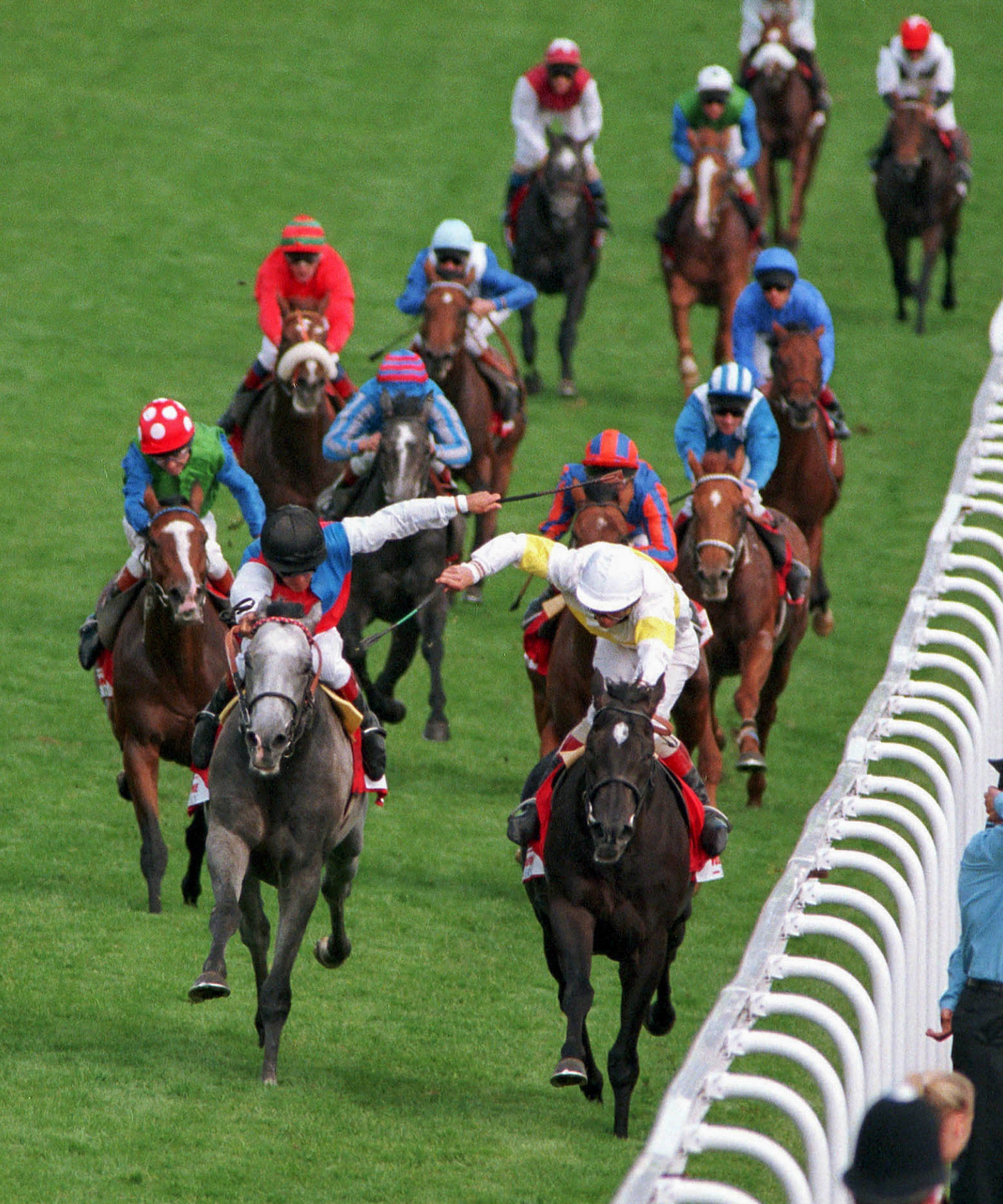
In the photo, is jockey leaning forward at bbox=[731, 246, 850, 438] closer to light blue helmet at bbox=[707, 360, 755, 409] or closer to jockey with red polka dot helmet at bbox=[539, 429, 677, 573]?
light blue helmet at bbox=[707, 360, 755, 409]

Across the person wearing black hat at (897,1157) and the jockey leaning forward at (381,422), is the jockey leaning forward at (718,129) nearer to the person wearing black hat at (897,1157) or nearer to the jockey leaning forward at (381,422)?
the jockey leaning forward at (381,422)

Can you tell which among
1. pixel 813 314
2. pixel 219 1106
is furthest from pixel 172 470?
pixel 813 314

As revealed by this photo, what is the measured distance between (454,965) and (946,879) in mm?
2496

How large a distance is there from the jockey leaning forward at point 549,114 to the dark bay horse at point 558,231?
0.09 meters

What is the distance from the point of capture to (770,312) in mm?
11781

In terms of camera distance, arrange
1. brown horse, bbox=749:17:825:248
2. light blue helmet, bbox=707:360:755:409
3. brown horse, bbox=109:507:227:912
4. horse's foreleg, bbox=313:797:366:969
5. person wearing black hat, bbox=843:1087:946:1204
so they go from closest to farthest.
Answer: person wearing black hat, bbox=843:1087:946:1204
horse's foreleg, bbox=313:797:366:969
brown horse, bbox=109:507:227:912
light blue helmet, bbox=707:360:755:409
brown horse, bbox=749:17:825:248

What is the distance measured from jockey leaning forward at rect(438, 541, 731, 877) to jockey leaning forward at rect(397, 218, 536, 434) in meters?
5.10

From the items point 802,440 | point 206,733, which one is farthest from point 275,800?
point 802,440

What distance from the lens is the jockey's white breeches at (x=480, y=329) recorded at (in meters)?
12.6

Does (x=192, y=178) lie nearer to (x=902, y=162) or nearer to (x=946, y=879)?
(x=902, y=162)

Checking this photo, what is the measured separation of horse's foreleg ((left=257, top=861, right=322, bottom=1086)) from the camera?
267 inches

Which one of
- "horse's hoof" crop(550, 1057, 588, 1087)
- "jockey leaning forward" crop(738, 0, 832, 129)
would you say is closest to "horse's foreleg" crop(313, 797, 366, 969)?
"horse's hoof" crop(550, 1057, 588, 1087)

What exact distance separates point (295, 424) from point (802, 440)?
2.60 meters

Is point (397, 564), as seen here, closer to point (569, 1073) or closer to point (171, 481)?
point (171, 481)
